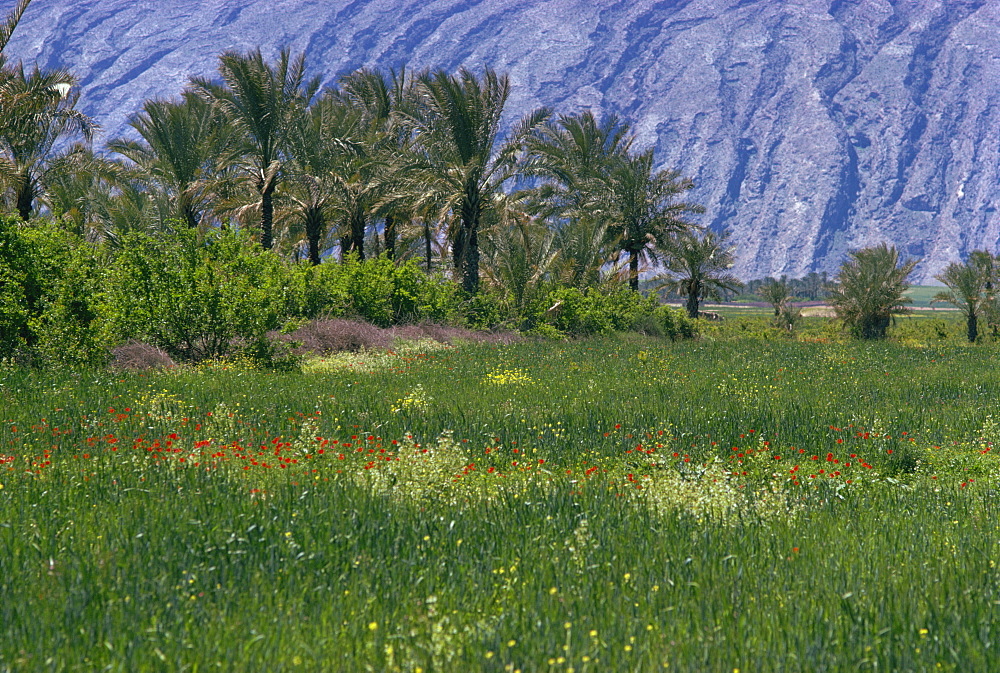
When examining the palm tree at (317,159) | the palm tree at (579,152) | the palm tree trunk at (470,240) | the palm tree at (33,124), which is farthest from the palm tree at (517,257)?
the palm tree at (33,124)

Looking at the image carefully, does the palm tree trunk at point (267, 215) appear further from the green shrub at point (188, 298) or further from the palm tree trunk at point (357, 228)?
the green shrub at point (188, 298)

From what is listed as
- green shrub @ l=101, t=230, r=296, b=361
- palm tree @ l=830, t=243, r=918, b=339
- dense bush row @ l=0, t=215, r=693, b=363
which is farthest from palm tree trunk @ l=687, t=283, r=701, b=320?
green shrub @ l=101, t=230, r=296, b=361

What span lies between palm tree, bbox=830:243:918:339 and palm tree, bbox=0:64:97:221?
34729 millimetres

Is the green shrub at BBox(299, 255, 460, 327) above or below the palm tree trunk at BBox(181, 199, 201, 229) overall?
below

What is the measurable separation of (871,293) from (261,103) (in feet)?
99.5

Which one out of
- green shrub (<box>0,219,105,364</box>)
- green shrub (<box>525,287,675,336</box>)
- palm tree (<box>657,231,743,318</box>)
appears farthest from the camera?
palm tree (<box>657,231,743,318</box>)

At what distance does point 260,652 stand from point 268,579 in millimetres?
777

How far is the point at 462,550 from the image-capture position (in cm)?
463

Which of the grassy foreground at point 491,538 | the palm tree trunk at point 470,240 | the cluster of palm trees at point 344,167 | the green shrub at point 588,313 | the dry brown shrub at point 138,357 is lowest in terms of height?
the grassy foreground at point 491,538

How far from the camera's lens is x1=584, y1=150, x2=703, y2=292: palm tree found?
33.2 meters

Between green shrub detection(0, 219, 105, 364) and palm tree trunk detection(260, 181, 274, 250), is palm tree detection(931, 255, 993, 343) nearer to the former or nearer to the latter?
palm tree trunk detection(260, 181, 274, 250)

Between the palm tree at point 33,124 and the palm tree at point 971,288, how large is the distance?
3965 centimetres

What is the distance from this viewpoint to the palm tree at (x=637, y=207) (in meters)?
33.2

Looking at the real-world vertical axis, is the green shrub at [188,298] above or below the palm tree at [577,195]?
below
